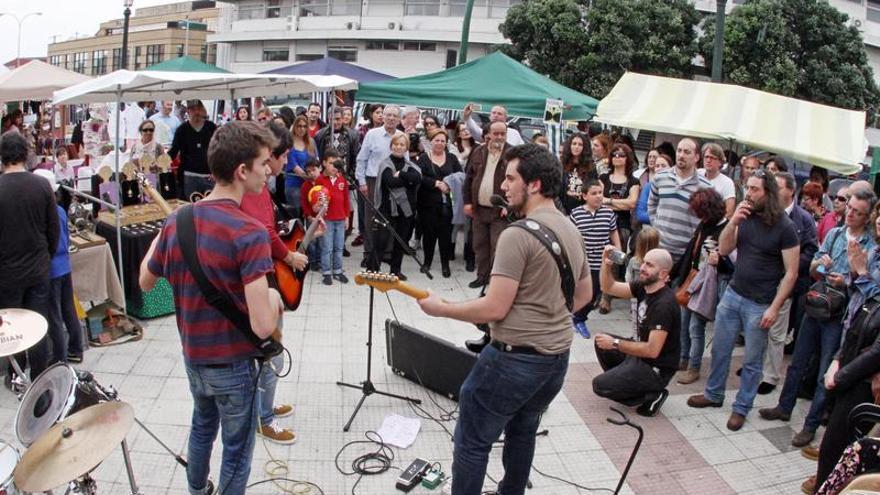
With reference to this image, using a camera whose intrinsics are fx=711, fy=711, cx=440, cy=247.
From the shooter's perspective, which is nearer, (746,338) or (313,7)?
(746,338)

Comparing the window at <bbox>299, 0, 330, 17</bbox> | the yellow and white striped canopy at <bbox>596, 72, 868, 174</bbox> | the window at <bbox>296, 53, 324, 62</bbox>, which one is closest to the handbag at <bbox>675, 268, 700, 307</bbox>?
the yellow and white striped canopy at <bbox>596, 72, 868, 174</bbox>

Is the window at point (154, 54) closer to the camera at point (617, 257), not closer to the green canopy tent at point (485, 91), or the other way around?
the green canopy tent at point (485, 91)

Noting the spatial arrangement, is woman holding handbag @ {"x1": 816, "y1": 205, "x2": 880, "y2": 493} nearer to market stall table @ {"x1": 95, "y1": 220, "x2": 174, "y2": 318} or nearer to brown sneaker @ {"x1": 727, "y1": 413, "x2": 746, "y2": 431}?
brown sneaker @ {"x1": 727, "y1": 413, "x2": 746, "y2": 431}

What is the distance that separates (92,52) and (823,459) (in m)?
76.5

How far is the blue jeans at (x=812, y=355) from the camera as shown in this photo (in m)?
4.80

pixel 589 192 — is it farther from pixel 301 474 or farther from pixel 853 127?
pixel 301 474

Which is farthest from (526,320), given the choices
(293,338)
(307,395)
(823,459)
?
(293,338)

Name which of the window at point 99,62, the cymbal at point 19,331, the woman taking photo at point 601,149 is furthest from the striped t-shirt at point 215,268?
the window at point 99,62

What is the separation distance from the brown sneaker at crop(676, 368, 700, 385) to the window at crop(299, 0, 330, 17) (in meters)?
35.6

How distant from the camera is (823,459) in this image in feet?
13.2

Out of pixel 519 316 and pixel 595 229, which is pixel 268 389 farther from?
pixel 595 229

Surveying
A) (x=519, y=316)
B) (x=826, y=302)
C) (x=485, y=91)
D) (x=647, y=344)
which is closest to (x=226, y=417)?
(x=519, y=316)

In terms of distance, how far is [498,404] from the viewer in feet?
10.5

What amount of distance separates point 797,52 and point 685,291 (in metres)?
20.8
